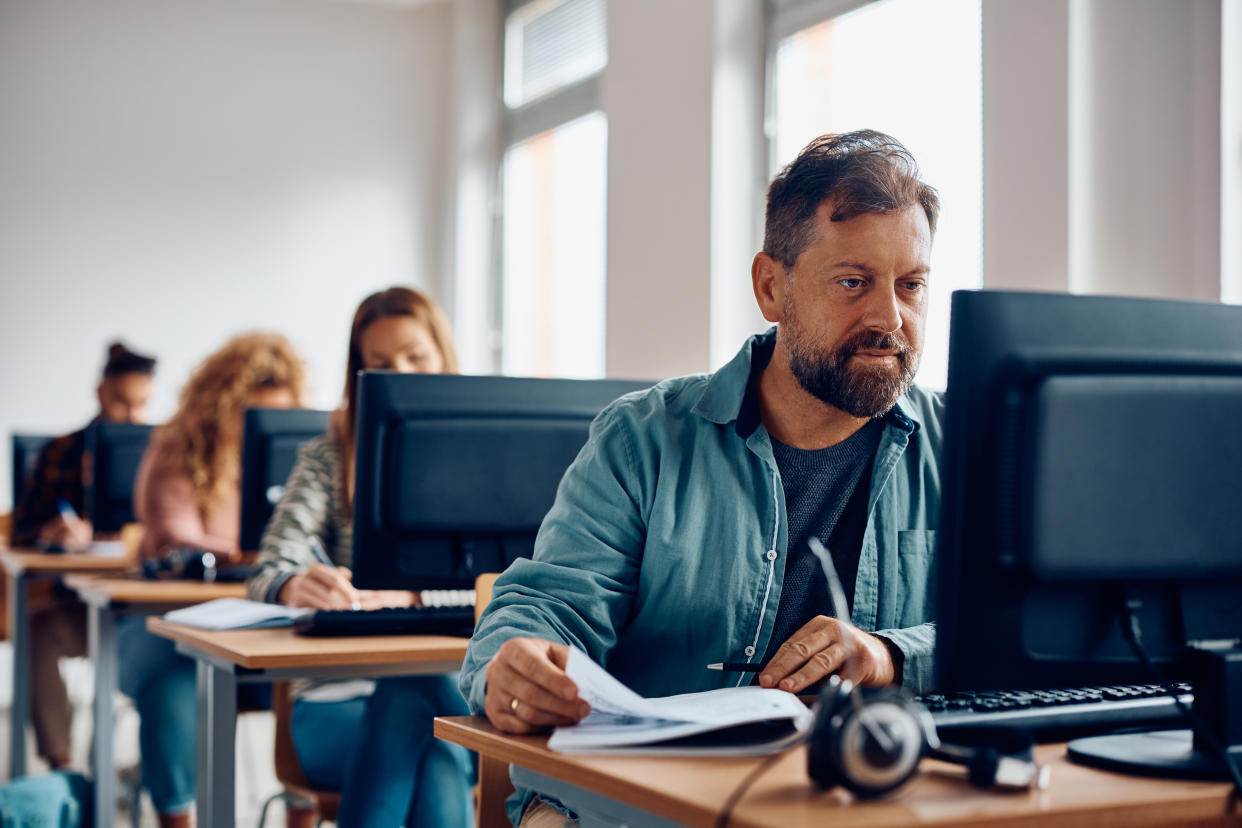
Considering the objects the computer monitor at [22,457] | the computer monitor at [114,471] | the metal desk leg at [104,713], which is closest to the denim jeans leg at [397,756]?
the metal desk leg at [104,713]

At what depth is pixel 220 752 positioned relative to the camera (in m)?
1.86

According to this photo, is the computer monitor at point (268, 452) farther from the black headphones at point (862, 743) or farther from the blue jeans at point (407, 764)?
the black headphones at point (862, 743)

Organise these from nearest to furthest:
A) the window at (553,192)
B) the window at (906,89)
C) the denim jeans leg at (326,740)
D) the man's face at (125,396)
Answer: the denim jeans leg at (326,740) → the window at (906,89) → the man's face at (125,396) → the window at (553,192)

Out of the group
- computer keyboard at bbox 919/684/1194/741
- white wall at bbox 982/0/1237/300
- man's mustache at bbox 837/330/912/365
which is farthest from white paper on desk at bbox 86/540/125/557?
computer keyboard at bbox 919/684/1194/741

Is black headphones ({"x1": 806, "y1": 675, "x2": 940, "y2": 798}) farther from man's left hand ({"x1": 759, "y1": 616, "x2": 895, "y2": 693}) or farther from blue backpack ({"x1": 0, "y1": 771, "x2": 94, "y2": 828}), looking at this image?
blue backpack ({"x1": 0, "y1": 771, "x2": 94, "y2": 828})

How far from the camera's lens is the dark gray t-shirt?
151cm

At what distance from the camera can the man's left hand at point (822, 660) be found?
47.1 inches

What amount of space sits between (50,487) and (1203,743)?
4.24 m

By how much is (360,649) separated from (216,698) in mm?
251

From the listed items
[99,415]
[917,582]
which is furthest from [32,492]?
[917,582]

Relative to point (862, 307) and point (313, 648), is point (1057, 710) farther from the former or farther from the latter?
point (313, 648)

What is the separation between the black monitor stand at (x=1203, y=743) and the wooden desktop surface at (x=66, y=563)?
3.04m

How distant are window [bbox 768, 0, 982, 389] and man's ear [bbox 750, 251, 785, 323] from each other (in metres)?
1.02

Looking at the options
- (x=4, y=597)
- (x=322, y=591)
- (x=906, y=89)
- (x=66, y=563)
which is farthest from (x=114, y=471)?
(x=906, y=89)
